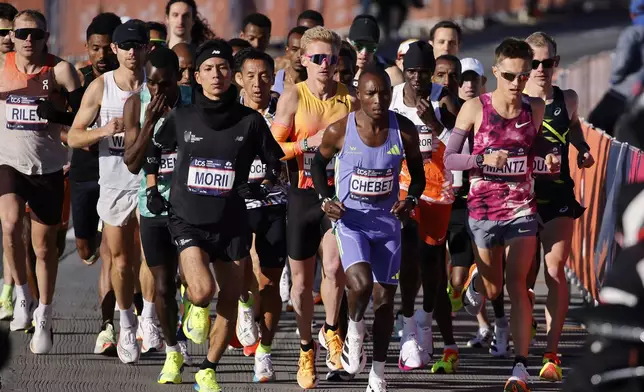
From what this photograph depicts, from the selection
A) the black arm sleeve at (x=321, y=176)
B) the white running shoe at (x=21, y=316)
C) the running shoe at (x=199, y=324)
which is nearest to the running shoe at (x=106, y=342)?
the white running shoe at (x=21, y=316)

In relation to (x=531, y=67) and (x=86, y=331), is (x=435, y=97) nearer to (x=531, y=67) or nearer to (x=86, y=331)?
(x=531, y=67)

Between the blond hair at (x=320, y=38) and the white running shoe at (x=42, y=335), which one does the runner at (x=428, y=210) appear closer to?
the blond hair at (x=320, y=38)

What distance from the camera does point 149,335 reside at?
11117mm

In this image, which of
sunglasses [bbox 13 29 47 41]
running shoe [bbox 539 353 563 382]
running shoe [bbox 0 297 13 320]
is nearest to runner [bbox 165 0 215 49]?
sunglasses [bbox 13 29 47 41]

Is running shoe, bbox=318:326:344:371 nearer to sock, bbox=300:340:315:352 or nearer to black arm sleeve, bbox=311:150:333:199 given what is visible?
sock, bbox=300:340:315:352

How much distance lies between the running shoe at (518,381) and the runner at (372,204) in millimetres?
795

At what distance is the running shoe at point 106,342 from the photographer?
11.4m

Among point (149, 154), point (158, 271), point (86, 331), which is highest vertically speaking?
point (149, 154)

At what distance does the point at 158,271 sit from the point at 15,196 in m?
1.79

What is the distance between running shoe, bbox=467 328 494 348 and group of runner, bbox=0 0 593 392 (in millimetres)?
11

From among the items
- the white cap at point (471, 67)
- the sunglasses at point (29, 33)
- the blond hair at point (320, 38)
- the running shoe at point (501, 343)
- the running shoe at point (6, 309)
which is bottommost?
the running shoe at point (6, 309)

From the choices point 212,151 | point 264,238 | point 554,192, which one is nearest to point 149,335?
point 264,238

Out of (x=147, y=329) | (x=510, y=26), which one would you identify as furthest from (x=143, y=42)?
(x=510, y=26)

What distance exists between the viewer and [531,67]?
10.6 m
